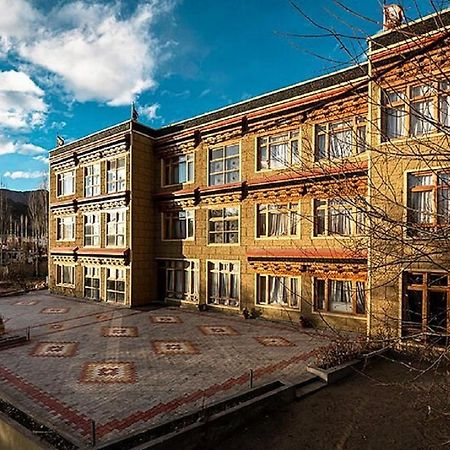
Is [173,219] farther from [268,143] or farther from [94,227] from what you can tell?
[268,143]

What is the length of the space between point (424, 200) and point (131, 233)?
1239cm

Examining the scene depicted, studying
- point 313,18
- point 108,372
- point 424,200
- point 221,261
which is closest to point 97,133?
point 221,261

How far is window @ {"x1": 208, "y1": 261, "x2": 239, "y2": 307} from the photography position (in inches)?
619

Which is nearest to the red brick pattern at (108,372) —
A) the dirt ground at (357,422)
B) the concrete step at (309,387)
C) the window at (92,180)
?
the dirt ground at (357,422)

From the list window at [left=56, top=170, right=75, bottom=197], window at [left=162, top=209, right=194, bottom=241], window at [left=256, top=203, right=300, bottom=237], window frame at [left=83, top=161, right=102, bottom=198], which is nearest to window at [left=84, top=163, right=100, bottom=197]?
window frame at [left=83, top=161, right=102, bottom=198]

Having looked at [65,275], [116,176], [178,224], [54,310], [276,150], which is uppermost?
[276,150]

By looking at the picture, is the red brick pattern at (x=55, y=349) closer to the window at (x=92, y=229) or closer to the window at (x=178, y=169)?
the window at (x=92, y=229)

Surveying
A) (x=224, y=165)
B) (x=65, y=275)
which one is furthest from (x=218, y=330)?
(x=65, y=275)

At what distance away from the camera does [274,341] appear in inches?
460

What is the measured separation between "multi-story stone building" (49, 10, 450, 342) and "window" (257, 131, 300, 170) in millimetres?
49

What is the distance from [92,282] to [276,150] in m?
12.0

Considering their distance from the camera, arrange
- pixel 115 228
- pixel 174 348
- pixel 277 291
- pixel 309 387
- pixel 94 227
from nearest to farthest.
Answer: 1. pixel 309 387
2. pixel 174 348
3. pixel 277 291
4. pixel 115 228
5. pixel 94 227

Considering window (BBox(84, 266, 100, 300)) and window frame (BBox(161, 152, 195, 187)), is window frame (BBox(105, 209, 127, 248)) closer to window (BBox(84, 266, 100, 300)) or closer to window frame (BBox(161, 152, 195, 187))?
window (BBox(84, 266, 100, 300))

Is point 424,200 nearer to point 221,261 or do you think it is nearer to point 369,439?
point 369,439
